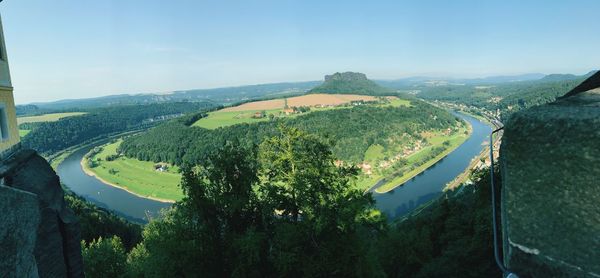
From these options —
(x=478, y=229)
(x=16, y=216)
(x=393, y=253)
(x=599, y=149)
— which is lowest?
(x=393, y=253)

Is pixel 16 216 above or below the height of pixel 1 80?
below

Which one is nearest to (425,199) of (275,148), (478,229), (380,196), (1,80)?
(380,196)

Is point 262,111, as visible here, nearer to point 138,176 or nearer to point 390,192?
point 138,176

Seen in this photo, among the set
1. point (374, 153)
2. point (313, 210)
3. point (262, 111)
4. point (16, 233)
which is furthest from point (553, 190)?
point (262, 111)

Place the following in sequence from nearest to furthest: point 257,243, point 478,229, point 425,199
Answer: point 257,243 → point 478,229 → point 425,199

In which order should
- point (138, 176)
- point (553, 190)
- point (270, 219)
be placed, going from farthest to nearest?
point (138, 176)
point (270, 219)
point (553, 190)

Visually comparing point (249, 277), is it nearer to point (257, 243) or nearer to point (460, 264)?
point (257, 243)

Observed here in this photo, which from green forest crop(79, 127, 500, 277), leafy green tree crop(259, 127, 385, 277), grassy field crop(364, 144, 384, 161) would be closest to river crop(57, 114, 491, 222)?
grassy field crop(364, 144, 384, 161)
